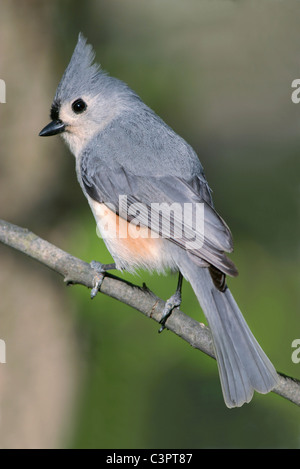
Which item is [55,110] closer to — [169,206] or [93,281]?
[169,206]

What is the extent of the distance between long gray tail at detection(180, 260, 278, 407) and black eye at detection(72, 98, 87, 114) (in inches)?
38.4

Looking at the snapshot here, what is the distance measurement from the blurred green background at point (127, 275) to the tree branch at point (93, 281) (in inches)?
16.5

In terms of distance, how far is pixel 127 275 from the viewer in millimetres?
2537

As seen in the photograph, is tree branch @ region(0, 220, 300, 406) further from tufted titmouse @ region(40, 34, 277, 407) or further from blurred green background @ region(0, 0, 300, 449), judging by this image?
blurred green background @ region(0, 0, 300, 449)

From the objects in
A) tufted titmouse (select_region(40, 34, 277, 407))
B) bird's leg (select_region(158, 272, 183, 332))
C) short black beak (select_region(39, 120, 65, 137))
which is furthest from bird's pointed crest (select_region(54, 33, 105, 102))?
bird's leg (select_region(158, 272, 183, 332))

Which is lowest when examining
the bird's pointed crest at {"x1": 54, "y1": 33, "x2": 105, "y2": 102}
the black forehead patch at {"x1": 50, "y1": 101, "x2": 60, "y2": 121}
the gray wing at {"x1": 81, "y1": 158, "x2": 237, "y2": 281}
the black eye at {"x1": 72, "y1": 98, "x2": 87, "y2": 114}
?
the gray wing at {"x1": 81, "y1": 158, "x2": 237, "y2": 281}

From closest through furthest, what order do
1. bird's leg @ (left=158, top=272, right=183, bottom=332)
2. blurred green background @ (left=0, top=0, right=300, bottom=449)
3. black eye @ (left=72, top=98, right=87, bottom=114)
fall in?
bird's leg @ (left=158, top=272, right=183, bottom=332) < black eye @ (left=72, top=98, right=87, bottom=114) < blurred green background @ (left=0, top=0, right=300, bottom=449)

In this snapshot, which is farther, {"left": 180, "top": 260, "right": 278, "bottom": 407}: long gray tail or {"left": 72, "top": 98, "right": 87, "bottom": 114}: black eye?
{"left": 72, "top": 98, "right": 87, "bottom": 114}: black eye

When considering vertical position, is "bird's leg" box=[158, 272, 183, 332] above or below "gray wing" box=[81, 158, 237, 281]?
below

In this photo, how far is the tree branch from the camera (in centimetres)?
208

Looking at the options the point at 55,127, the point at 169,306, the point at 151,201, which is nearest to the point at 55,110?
the point at 55,127

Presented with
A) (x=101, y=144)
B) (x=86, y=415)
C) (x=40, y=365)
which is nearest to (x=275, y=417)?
(x=86, y=415)

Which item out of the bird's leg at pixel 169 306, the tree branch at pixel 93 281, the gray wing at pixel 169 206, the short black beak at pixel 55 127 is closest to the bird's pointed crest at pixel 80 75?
the short black beak at pixel 55 127
